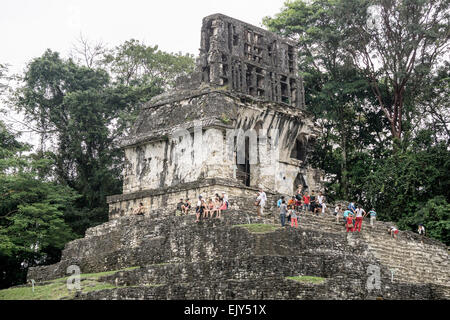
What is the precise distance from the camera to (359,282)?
21.9 meters

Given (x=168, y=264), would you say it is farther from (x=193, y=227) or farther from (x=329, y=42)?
(x=329, y=42)

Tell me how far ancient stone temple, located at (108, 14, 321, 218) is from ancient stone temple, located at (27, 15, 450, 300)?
0.18ft

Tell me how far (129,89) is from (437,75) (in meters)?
16.2

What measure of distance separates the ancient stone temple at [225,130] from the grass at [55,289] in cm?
657

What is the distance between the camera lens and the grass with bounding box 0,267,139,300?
24141 mm

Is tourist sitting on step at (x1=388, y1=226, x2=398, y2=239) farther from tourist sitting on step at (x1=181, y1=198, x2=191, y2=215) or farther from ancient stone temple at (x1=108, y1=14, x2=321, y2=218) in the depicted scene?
tourist sitting on step at (x1=181, y1=198, x2=191, y2=215)

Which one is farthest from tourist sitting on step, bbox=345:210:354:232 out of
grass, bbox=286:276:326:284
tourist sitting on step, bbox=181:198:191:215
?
grass, bbox=286:276:326:284

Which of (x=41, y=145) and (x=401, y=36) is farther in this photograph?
(x=41, y=145)

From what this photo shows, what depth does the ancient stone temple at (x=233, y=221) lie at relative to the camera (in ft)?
73.7

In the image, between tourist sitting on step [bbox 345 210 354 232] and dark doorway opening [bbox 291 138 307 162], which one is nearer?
tourist sitting on step [bbox 345 210 354 232]

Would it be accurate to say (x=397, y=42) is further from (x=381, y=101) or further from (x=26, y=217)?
(x=26, y=217)

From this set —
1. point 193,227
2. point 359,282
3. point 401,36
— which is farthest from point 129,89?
point 359,282

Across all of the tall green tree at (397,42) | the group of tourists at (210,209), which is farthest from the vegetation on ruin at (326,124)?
the group of tourists at (210,209)
